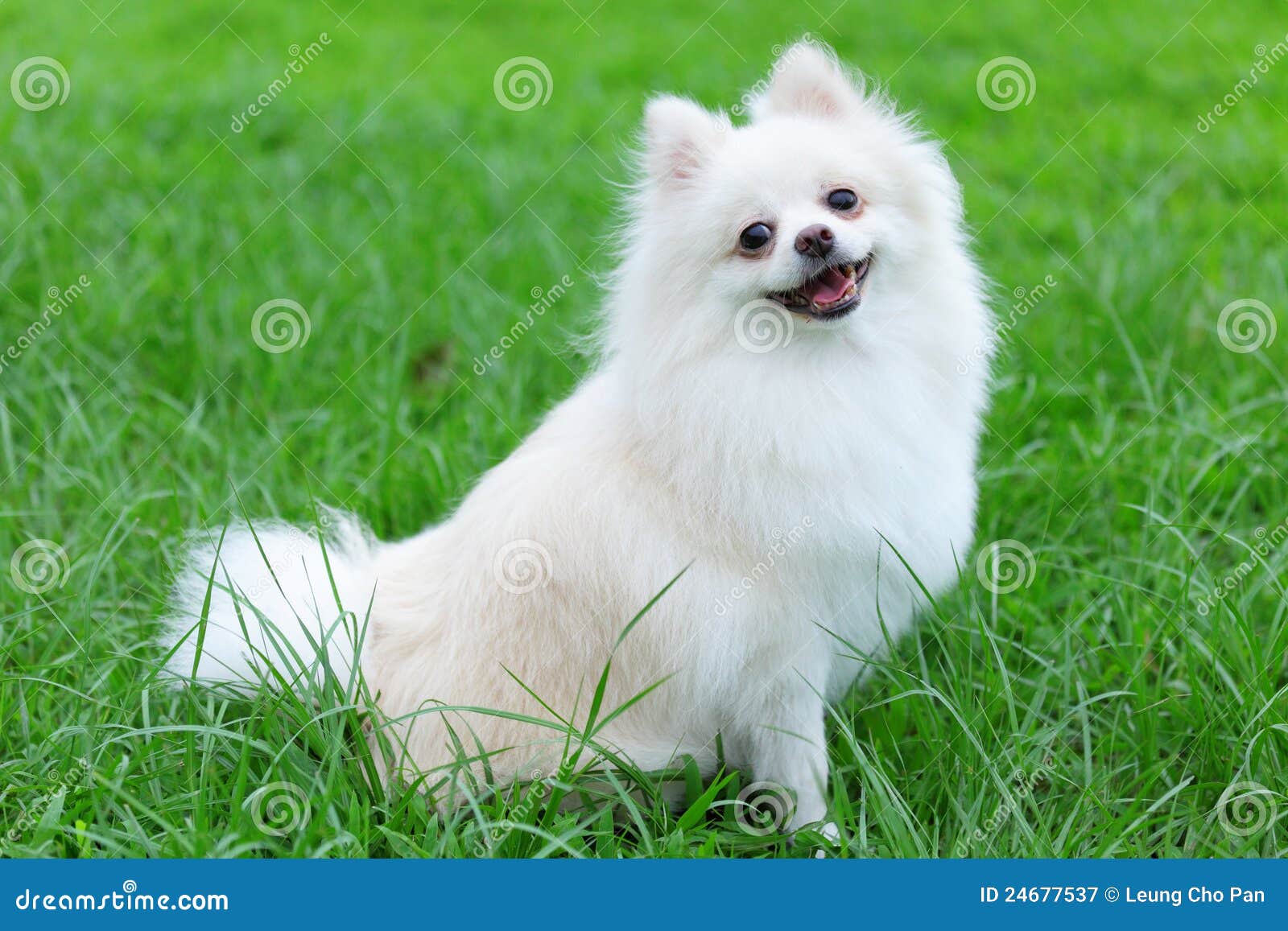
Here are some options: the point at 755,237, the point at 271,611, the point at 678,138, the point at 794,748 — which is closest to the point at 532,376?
the point at 271,611

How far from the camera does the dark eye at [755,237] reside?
8.82ft

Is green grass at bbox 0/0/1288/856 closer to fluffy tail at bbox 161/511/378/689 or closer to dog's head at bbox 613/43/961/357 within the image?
fluffy tail at bbox 161/511/378/689

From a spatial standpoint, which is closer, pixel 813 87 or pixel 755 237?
pixel 755 237

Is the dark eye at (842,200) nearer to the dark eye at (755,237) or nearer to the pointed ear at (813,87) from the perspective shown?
the dark eye at (755,237)

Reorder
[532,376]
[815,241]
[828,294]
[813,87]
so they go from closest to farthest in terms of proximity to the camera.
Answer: [815,241], [828,294], [813,87], [532,376]

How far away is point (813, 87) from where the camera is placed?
9.52ft

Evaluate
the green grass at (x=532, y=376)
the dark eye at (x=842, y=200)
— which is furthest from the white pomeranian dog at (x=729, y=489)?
the green grass at (x=532, y=376)

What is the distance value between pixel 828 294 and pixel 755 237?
223 mm

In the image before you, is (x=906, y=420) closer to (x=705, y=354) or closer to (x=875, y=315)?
(x=875, y=315)

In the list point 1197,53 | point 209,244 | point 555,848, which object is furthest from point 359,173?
point 1197,53

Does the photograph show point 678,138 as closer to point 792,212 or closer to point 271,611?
point 792,212

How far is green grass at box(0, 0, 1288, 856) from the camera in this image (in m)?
2.81

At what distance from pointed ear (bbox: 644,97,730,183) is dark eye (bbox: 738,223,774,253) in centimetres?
23

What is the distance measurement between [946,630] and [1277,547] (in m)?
1.21
